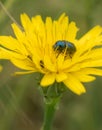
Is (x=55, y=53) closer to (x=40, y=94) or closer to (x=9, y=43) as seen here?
(x=9, y=43)

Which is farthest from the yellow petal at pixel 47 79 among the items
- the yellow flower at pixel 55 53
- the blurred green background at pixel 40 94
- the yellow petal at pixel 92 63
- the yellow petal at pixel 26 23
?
the blurred green background at pixel 40 94

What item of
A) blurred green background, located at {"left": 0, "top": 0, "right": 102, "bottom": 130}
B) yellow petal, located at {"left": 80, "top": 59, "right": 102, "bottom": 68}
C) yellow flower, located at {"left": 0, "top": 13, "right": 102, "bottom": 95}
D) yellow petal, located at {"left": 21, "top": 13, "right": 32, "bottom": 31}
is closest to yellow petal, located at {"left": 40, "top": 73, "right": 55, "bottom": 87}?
yellow flower, located at {"left": 0, "top": 13, "right": 102, "bottom": 95}

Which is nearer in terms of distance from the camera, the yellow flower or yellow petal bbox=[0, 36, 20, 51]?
the yellow flower

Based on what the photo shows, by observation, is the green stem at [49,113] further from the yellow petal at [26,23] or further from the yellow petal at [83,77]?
the yellow petal at [26,23]

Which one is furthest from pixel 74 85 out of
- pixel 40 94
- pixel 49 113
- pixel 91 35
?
pixel 40 94

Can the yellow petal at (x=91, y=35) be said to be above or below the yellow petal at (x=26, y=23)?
below

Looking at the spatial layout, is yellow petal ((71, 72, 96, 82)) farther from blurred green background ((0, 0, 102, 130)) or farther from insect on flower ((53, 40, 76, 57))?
blurred green background ((0, 0, 102, 130))
